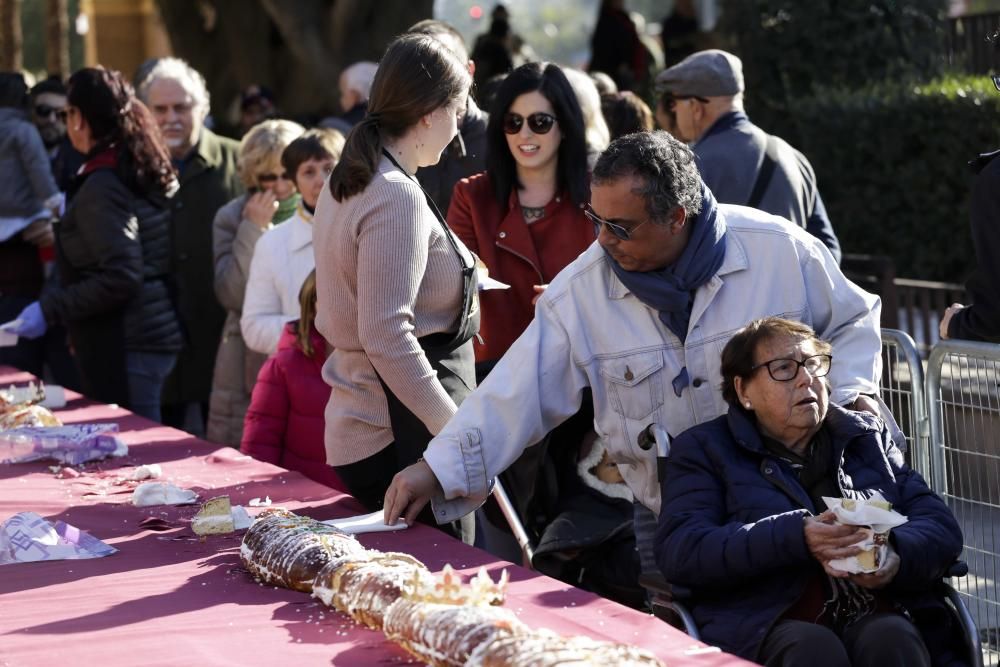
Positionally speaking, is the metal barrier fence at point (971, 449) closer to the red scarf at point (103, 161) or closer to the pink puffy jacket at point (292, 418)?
the pink puffy jacket at point (292, 418)

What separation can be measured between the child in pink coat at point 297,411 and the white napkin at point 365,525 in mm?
1433

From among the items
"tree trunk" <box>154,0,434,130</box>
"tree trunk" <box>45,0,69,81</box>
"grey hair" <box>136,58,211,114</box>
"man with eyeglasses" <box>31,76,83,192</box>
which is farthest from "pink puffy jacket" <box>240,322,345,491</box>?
"tree trunk" <box>45,0,69,81</box>

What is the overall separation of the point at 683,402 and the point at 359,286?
886mm

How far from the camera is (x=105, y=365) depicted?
6.46 metres

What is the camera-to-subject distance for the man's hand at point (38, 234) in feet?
28.3

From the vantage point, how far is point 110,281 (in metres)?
6.23

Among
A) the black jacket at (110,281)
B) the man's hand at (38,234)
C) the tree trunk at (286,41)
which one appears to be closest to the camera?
the black jacket at (110,281)

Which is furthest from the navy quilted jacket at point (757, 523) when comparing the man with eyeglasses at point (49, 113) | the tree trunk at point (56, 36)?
the tree trunk at point (56, 36)

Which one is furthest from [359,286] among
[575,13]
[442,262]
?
[575,13]

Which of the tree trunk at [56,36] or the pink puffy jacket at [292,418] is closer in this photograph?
the pink puffy jacket at [292,418]

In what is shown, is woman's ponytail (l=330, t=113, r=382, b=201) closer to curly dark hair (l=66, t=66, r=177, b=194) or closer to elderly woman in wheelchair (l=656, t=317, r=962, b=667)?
elderly woman in wheelchair (l=656, t=317, r=962, b=667)

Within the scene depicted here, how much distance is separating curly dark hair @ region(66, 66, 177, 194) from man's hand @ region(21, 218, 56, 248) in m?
2.45

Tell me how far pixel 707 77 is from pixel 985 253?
201 centimetres

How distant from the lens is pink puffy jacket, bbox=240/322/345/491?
17.1ft
